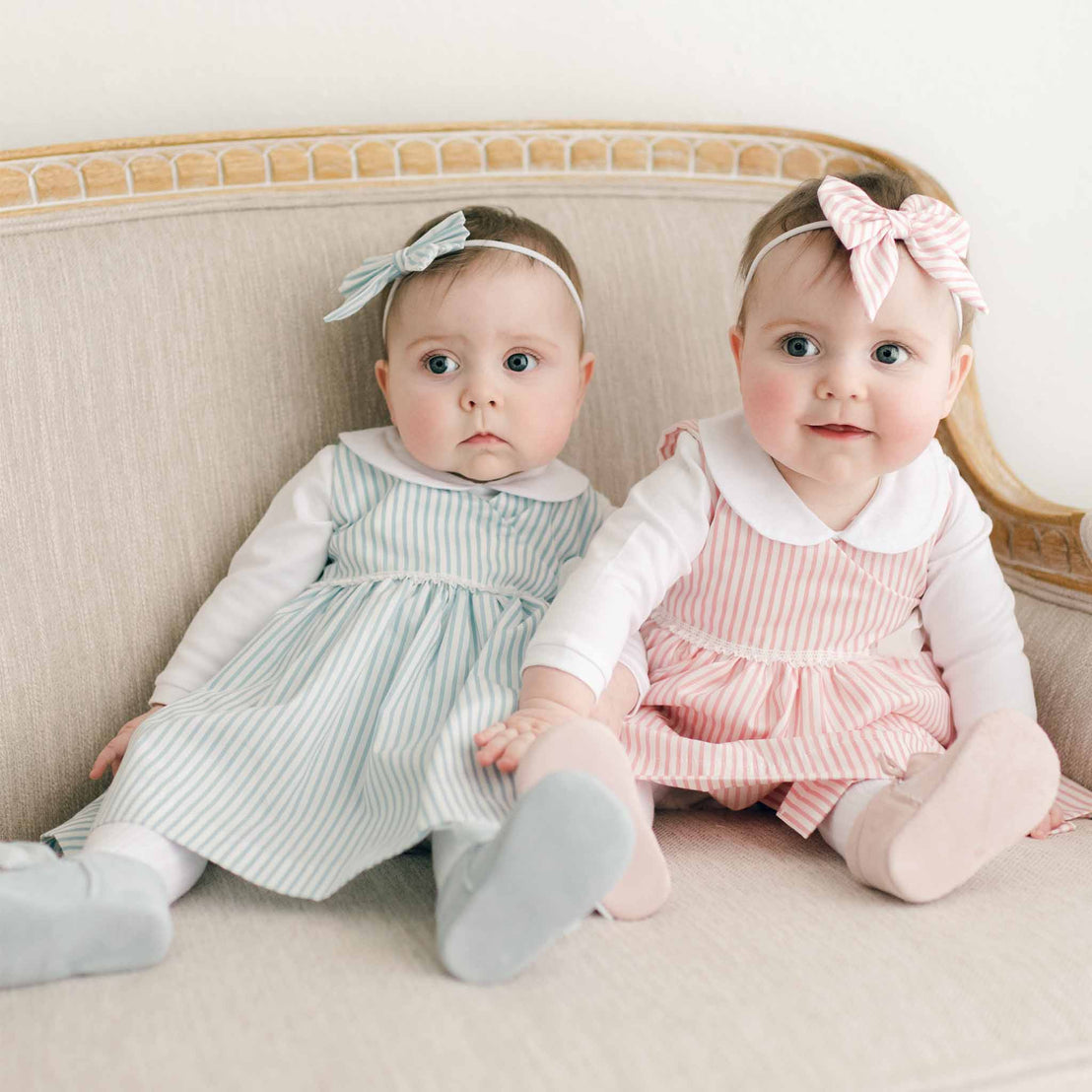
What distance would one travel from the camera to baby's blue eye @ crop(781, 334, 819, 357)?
1.17m

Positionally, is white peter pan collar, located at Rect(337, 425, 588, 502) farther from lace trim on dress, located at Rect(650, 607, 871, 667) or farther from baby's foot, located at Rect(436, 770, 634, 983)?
baby's foot, located at Rect(436, 770, 634, 983)

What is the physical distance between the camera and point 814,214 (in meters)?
1.19

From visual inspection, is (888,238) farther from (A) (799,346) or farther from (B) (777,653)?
(B) (777,653)

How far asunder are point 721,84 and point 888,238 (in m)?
0.75

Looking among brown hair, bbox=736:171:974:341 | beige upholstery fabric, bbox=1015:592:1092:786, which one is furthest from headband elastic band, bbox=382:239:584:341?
beige upholstery fabric, bbox=1015:592:1092:786

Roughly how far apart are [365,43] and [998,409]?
112cm

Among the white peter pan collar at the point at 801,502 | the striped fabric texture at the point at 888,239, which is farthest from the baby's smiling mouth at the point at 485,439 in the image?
the striped fabric texture at the point at 888,239

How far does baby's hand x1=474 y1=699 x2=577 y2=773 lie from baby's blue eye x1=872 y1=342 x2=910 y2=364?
18.0 inches

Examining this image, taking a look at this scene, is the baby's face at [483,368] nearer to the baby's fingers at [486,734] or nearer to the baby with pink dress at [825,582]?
the baby with pink dress at [825,582]

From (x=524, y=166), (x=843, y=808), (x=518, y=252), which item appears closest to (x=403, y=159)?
(x=524, y=166)

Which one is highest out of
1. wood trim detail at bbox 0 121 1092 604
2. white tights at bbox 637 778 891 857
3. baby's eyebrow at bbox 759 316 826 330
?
wood trim detail at bbox 0 121 1092 604

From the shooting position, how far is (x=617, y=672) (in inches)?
49.0

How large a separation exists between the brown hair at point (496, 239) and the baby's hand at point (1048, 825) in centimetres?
72

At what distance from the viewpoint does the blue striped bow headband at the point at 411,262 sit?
4.29 feet
